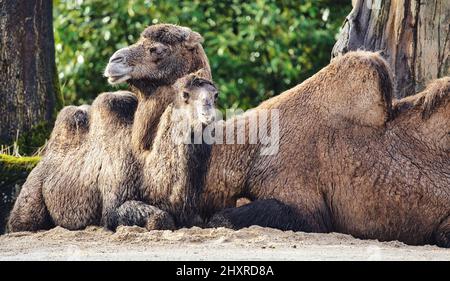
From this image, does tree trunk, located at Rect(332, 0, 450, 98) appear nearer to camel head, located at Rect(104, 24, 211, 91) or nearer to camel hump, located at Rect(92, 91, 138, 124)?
camel head, located at Rect(104, 24, 211, 91)

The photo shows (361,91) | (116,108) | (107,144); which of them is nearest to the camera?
(361,91)

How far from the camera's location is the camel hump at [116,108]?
9.69m

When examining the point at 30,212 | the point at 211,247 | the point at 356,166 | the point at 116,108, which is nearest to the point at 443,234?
the point at 356,166

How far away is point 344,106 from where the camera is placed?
29.0 feet

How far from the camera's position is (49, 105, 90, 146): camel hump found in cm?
1001

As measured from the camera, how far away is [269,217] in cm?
854

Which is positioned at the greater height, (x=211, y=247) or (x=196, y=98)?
(x=196, y=98)

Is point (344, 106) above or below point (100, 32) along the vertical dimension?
below

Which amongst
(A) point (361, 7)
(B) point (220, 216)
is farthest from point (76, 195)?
(A) point (361, 7)

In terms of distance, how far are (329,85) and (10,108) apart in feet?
12.9

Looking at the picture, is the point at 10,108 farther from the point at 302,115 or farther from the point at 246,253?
the point at 246,253

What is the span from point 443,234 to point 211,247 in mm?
1756

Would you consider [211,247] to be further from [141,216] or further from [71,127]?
[71,127]

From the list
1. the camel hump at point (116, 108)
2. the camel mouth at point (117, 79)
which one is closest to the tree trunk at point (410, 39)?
the camel hump at point (116, 108)
